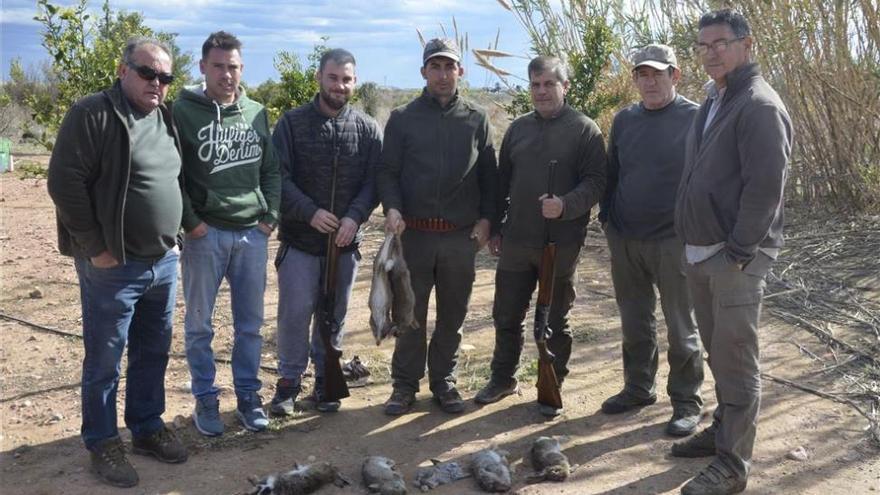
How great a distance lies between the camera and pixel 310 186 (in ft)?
16.4

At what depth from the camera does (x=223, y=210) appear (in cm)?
454

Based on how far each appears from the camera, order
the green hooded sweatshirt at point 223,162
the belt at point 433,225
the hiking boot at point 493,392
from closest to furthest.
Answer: the green hooded sweatshirt at point 223,162 → the belt at point 433,225 → the hiking boot at point 493,392

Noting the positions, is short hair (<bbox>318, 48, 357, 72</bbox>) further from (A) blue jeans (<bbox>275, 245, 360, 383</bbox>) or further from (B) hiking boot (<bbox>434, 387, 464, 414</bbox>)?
(B) hiking boot (<bbox>434, 387, 464, 414</bbox>)

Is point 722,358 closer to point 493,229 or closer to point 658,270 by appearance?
point 658,270

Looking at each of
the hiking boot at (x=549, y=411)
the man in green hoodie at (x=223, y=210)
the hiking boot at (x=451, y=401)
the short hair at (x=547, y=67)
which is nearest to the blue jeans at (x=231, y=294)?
the man in green hoodie at (x=223, y=210)

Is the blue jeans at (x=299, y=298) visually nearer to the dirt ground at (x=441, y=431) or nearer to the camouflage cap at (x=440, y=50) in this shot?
the dirt ground at (x=441, y=431)

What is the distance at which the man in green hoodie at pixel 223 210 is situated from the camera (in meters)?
4.50

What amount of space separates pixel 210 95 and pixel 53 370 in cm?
256

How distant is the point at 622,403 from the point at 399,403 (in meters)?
1.39

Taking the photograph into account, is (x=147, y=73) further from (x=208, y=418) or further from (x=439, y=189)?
(x=208, y=418)

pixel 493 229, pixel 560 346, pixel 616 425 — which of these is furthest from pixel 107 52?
pixel 616 425

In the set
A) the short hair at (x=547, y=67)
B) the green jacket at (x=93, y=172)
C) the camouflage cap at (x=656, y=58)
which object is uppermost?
the camouflage cap at (x=656, y=58)

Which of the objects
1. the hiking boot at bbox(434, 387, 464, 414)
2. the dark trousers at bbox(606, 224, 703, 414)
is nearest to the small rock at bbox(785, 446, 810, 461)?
the dark trousers at bbox(606, 224, 703, 414)

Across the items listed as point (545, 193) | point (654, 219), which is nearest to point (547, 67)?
point (545, 193)
